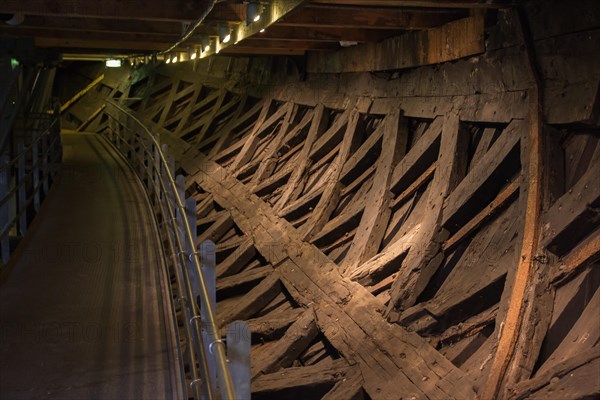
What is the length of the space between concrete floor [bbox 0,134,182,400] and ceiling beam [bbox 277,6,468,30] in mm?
3008

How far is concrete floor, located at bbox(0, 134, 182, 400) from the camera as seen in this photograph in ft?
15.3

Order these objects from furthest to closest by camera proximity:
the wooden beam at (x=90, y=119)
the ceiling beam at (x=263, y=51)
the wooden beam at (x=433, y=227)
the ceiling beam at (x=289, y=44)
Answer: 1. the wooden beam at (x=90, y=119)
2. the ceiling beam at (x=263, y=51)
3. the ceiling beam at (x=289, y=44)
4. the wooden beam at (x=433, y=227)

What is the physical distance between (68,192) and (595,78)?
8.88 meters

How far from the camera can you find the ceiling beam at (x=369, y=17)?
279 inches

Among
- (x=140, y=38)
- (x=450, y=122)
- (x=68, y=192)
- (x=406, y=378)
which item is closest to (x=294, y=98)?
(x=140, y=38)

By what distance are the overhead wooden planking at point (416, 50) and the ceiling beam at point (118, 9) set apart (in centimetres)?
208

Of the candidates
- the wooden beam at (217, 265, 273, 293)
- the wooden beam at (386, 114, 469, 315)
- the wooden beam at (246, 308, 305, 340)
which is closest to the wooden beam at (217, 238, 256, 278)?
the wooden beam at (217, 265, 273, 293)

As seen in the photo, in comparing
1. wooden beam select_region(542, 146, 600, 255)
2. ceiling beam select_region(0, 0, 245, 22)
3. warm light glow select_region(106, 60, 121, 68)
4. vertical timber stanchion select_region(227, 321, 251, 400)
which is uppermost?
warm light glow select_region(106, 60, 121, 68)

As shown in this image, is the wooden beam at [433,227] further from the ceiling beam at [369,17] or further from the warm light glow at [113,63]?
the warm light glow at [113,63]

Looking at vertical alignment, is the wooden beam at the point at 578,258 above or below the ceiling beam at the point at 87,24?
below

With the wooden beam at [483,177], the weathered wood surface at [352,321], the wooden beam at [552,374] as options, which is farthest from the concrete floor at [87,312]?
the wooden beam at [483,177]

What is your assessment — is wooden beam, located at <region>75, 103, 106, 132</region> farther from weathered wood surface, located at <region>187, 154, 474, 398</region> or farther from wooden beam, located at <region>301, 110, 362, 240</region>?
wooden beam, located at <region>301, 110, 362, 240</region>

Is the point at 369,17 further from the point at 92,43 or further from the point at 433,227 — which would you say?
the point at 92,43

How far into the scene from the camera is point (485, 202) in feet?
19.3
